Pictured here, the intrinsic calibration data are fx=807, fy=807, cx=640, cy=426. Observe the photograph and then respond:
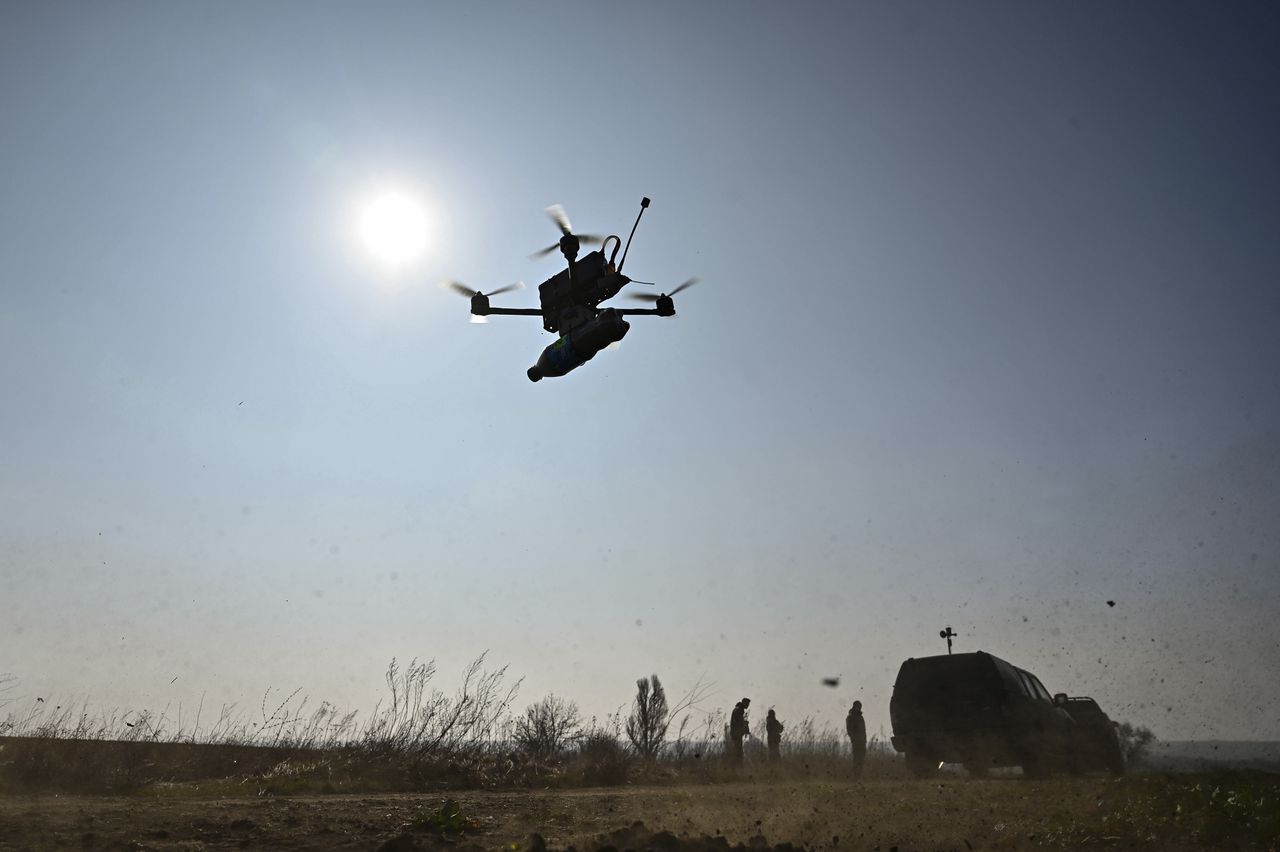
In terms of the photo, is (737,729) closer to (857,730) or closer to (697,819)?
(857,730)

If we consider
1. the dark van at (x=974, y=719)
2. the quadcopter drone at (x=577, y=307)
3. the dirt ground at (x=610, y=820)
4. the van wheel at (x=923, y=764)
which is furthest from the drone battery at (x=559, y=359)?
the van wheel at (x=923, y=764)

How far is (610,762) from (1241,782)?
34.7 ft

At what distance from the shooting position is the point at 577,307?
1537cm

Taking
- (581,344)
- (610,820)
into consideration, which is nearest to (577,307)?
(581,344)

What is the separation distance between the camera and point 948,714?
48.3 ft

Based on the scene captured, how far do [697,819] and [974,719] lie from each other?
7400 mm

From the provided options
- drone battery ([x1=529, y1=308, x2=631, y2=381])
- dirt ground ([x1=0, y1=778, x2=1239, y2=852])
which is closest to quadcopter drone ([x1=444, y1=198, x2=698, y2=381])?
drone battery ([x1=529, y1=308, x2=631, y2=381])

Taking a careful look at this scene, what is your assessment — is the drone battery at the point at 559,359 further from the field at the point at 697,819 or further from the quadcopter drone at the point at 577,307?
the field at the point at 697,819

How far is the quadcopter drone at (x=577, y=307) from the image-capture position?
14938mm

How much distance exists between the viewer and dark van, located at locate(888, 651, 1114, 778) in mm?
14133

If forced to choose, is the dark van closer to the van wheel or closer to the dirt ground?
the van wheel

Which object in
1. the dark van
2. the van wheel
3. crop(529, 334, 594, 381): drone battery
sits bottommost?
the van wheel

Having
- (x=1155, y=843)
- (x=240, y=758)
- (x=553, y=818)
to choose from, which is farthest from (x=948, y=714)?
(x=240, y=758)

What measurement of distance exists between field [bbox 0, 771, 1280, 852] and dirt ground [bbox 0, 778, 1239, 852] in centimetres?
2
